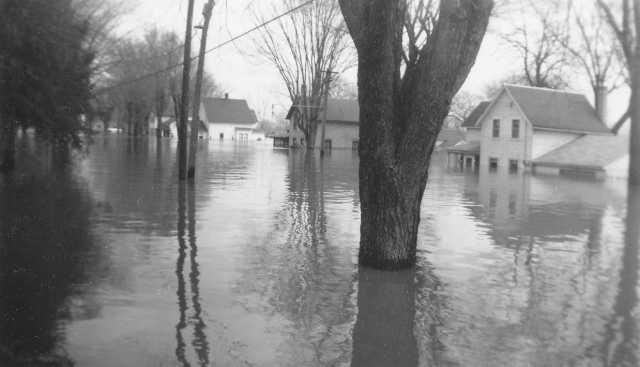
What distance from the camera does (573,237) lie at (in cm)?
1173

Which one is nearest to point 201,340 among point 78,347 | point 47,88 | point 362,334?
point 78,347

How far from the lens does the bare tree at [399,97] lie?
7348 millimetres

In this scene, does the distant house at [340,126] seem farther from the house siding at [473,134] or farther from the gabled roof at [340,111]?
the house siding at [473,134]

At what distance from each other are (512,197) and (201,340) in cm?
1569

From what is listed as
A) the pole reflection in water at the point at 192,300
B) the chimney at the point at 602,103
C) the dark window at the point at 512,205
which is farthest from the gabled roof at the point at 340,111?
the pole reflection in water at the point at 192,300

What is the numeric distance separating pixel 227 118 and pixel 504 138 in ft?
231

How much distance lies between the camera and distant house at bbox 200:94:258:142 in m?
104

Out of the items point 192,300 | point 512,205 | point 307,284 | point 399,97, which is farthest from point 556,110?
point 192,300

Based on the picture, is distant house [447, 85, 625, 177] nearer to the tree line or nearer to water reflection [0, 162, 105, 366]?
the tree line

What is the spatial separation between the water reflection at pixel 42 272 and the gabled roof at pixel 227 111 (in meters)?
90.9

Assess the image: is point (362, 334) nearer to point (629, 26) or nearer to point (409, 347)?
point (409, 347)

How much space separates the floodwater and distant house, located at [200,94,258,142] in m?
90.6

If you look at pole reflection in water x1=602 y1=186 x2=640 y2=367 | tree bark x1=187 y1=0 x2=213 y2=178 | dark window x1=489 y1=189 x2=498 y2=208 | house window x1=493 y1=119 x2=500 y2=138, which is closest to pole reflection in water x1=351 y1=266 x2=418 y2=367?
pole reflection in water x1=602 y1=186 x2=640 y2=367

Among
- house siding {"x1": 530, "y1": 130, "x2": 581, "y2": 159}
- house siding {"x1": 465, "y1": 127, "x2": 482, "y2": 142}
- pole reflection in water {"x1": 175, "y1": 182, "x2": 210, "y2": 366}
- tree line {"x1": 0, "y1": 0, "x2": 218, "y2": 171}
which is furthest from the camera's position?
house siding {"x1": 465, "y1": 127, "x2": 482, "y2": 142}
